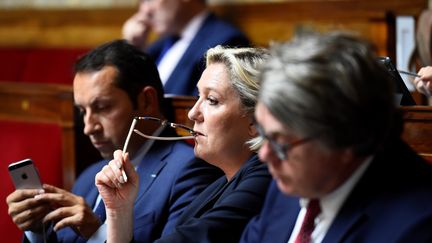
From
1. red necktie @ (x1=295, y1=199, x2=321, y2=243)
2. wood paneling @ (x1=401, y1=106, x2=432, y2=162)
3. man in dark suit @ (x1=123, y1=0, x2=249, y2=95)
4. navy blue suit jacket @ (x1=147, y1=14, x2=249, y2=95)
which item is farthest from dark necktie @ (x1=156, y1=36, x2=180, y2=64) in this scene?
red necktie @ (x1=295, y1=199, x2=321, y2=243)

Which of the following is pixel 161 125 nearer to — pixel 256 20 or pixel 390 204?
pixel 390 204

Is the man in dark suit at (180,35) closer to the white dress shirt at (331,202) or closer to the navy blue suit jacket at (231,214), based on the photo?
the navy blue suit jacket at (231,214)

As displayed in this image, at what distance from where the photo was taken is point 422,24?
10.6 feet

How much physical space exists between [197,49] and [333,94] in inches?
105

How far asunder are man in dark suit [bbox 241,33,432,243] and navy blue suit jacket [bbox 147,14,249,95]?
220 centimetres

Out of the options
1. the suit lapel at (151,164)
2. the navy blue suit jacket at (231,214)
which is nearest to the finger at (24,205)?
the suit lapel at (151,164)

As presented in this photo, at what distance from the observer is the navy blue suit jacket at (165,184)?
7.98ft

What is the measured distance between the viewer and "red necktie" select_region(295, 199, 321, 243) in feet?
5.65

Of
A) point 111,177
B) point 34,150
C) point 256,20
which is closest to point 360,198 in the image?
point 111,177

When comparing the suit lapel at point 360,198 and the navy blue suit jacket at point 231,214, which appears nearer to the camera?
the suit lapel at point 360,198

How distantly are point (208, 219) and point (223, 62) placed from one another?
17.6 inches

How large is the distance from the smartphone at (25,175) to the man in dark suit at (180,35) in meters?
1.39

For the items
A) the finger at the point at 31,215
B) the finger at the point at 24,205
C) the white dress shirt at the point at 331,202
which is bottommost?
the finger at the point at 31,215

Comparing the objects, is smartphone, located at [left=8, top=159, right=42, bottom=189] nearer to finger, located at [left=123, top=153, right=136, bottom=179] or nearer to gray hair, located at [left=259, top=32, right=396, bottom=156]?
finger, located at [left=123, top=153, right=136, bottom=179]
